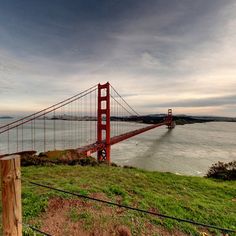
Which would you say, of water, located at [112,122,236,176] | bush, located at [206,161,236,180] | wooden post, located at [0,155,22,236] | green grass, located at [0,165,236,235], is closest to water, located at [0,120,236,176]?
water, located at [112,122,236,176]

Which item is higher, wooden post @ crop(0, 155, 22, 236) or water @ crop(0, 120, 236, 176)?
wooden post @ crop(0, 155, 22, 236)

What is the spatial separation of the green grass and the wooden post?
1417mm

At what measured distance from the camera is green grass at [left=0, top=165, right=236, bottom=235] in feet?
13.4

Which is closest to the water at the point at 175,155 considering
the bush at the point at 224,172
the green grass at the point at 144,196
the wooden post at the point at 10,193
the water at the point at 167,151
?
the water at the point at 167,151

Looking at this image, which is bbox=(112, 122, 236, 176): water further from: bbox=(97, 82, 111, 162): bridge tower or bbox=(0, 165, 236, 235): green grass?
bbox=(0, 165, 236, 235): green grass

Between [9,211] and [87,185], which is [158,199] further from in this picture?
[9,211]

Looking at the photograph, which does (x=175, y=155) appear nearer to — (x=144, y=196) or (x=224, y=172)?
(x=224, y=172)

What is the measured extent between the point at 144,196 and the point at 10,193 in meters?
4.21

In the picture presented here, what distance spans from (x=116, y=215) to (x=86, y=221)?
2.16 feet

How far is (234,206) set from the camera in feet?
19.4

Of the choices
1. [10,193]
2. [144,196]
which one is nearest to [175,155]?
[144,196]

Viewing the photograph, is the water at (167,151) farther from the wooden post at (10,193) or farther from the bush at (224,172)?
the wooden post at (10,193)

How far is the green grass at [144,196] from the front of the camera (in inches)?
160

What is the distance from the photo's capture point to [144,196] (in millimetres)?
5332
